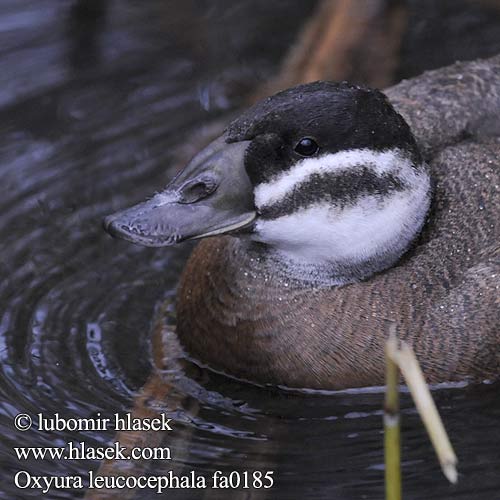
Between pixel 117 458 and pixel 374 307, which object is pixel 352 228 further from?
pixel 117 458

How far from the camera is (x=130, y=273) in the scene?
6480 millimetres

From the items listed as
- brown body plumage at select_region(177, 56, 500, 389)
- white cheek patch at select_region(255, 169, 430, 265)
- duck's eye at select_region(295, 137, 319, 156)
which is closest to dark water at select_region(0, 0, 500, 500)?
brown body plumage at select_region(177, 56, 500, 389)

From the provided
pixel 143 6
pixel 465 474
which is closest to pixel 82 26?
pixel 143 6

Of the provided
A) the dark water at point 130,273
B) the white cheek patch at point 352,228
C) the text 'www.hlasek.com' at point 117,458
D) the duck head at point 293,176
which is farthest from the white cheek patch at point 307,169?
the text 'www.hlasek.com' at point 117,458

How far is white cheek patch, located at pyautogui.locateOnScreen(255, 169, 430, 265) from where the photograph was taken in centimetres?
525

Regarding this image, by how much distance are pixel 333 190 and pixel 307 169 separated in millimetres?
156

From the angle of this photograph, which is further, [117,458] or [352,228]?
[352,228]

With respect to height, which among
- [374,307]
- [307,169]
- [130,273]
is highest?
[307,169]

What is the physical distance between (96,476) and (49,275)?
1561mm

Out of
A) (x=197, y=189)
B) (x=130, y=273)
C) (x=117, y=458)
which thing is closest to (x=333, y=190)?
(x=197, y=189)

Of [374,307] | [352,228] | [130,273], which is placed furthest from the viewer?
[130,273]

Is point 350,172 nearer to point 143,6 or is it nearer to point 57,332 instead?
point 57,332

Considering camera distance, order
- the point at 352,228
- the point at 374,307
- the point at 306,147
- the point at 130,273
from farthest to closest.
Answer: the point at 130,273
the point at 374,307
the point at 352,228
the point at 306,147

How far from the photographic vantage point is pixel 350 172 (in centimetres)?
520
